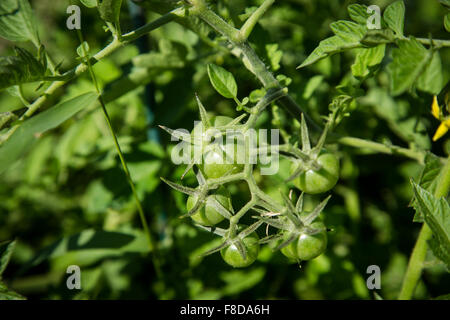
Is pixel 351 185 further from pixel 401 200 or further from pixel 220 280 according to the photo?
pixel 220 280

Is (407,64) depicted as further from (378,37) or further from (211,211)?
(211,211)

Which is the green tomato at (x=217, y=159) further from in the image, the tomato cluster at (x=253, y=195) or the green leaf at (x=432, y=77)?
the green leaf at (x=432, y=77)

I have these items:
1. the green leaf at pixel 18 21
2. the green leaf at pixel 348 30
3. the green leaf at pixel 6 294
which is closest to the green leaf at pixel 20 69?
the green leaf at pixel 18 21

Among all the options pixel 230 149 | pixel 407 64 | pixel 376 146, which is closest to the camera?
pixel 407 64

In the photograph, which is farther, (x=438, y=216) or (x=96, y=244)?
(x=96, y=244)

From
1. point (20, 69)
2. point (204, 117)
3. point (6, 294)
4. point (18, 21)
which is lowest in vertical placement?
point (6, 294)

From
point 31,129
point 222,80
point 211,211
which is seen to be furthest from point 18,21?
point 211,211
